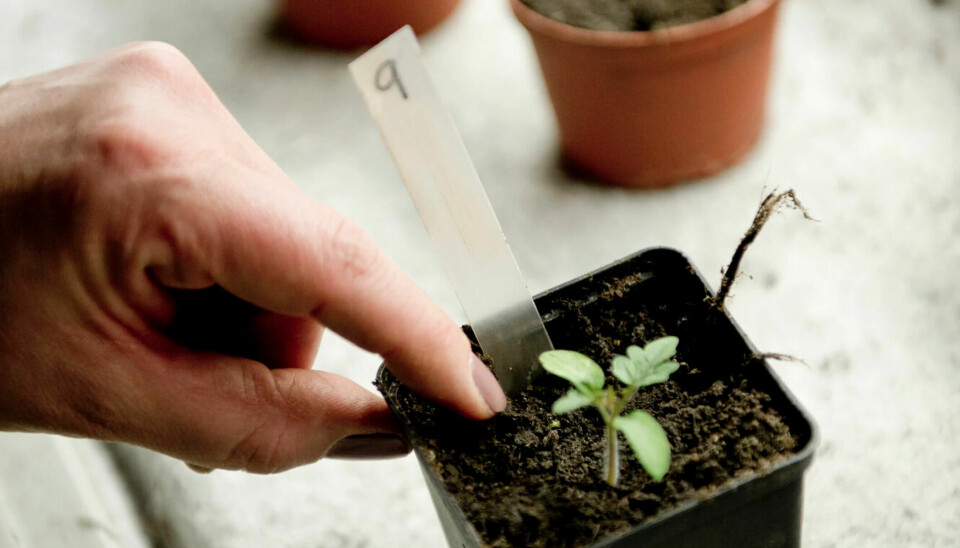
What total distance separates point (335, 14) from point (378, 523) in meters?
1.18

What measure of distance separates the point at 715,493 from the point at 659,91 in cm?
85

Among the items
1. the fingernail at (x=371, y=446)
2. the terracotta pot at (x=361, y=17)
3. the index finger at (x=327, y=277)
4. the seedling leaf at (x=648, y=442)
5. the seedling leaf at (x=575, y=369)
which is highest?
the index finger at (x=327, y=277)

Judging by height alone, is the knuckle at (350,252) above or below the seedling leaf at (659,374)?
above

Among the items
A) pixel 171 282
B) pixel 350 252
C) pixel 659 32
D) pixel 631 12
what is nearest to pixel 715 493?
pixel 350 252

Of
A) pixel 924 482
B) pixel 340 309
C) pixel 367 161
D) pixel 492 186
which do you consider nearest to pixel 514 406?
pixel 340 309

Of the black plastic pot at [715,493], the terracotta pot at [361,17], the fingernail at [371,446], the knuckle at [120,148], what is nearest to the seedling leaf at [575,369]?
the black plastic pot at [715,493]

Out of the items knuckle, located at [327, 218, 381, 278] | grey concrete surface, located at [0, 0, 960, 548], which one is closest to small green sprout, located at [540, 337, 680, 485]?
knuckle, located at [327, 218, 381, 278]

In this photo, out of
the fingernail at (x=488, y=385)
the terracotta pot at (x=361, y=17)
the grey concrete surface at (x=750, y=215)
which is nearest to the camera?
the fingernail at (x=488, y=385)

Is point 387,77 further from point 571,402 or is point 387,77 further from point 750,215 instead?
point 750,215

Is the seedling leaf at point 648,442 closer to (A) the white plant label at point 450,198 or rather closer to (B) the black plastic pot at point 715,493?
(B) the black plastic pot at point 715,493

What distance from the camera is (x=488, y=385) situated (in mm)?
725

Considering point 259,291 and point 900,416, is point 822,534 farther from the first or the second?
point 259,291

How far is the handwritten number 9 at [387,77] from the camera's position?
0.63 metres

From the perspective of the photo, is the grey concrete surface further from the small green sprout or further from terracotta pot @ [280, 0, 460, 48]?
the small green sprout
